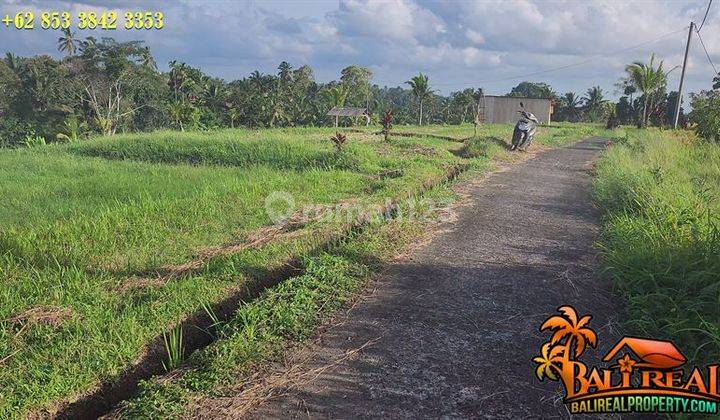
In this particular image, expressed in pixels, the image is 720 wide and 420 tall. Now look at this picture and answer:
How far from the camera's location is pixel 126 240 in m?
5.33

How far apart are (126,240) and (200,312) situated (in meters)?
1.94

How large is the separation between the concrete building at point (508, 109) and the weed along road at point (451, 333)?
1087 inches

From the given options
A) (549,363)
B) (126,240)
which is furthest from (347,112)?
(549,363)

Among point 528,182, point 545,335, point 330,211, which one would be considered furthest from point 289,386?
point 528,182

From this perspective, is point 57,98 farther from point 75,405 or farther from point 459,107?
point 75,405

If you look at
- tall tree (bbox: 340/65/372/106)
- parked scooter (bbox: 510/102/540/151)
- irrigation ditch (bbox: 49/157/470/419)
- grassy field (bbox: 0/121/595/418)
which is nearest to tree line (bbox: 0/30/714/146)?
tall tree (bbox: 340/65/372/106)

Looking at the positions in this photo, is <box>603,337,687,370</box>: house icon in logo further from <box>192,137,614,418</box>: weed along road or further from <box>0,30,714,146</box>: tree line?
<box>0,30,714,146</box>: tree line

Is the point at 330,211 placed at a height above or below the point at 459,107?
below

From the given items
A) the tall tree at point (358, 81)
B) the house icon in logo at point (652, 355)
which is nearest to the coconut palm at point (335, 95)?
the tall tree at point (358, 81)

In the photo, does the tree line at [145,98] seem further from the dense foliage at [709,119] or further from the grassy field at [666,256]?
the grassy field at [666,256]

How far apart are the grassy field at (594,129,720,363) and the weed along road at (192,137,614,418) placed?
238 millimetres

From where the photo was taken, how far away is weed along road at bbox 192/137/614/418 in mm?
2672

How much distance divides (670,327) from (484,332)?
3.80 feet

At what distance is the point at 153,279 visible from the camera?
434cm
